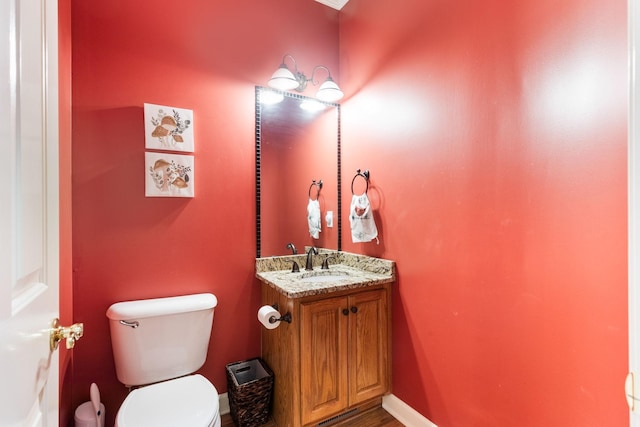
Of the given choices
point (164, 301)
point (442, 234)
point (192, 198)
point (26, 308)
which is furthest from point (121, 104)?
point (442, 234)

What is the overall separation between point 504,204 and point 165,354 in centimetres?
185

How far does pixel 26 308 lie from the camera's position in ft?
1.82

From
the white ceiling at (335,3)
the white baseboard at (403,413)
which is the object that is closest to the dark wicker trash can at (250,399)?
the white baseboard at (403,413)

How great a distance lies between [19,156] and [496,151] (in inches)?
63.6

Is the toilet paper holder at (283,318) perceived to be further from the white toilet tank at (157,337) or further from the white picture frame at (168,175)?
the white picture frame at (168,175)

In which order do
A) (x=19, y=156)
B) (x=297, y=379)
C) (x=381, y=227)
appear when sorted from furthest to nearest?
(x=381, y=227) < (x=297, y=379) < (x=19, y=156)

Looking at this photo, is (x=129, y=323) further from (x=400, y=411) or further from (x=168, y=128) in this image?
(x=400, y=411)

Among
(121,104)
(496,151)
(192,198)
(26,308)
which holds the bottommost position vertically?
(26,308)

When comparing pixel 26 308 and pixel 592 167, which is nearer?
pixel 26 308

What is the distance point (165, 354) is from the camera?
5.31 feet

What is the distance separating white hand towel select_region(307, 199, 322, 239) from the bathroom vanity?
1.26 ft

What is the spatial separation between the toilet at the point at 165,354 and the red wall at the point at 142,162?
0.18 meters

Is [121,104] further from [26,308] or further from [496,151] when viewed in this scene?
[496,151]

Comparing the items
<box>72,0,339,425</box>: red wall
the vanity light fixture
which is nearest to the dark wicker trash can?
<box>72,0,339,425</box>: red wall
